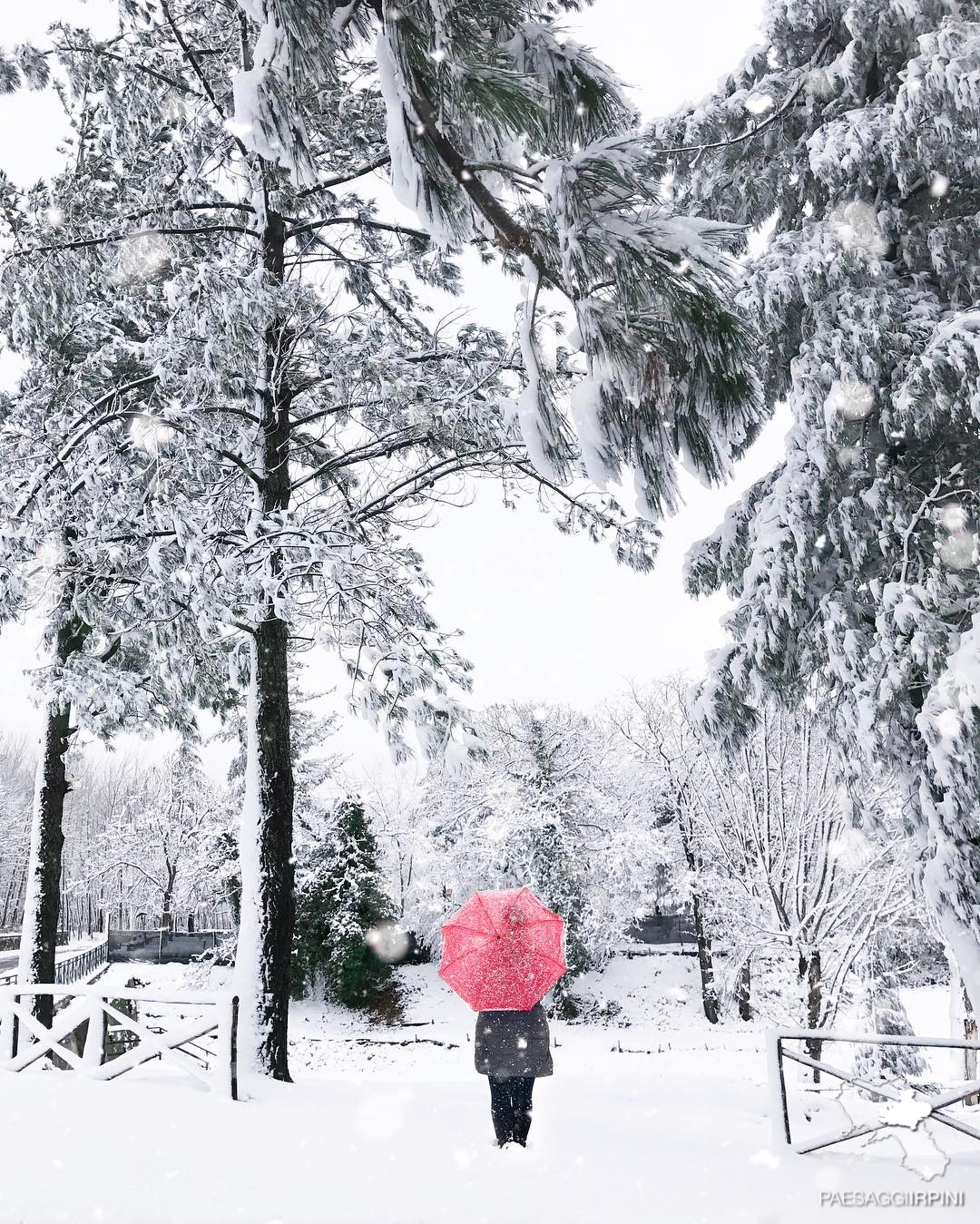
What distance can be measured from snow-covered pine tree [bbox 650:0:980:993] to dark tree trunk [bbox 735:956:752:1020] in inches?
373

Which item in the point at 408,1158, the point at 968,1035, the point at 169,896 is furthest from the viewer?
the point at 169,896

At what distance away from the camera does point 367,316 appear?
7.67 m

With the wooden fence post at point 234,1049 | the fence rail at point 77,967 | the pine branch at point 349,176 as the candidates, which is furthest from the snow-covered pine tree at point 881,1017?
the fence rail at point 77,967

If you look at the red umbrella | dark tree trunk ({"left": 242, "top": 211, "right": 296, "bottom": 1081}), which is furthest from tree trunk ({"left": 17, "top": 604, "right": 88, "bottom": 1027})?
the red umbrella

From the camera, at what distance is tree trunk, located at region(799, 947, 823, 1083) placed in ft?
32.2

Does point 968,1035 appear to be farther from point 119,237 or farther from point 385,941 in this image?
point 119,237

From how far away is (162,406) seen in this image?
700cm

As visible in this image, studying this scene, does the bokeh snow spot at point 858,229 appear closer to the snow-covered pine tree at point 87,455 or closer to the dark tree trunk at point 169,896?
the snow-covered pine tree at point 87,455

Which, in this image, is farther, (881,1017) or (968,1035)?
(968,1035)

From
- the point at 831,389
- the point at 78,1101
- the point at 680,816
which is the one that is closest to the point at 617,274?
the point at 831,389

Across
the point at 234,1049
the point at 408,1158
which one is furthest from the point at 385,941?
the point at 408,1158

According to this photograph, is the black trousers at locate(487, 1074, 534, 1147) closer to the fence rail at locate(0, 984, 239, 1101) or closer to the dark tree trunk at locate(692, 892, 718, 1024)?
the fence rail at locate(0, 984, 239, 1101)

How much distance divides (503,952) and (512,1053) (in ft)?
1.81

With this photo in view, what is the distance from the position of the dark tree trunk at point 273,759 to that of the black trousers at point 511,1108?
2496 mm
